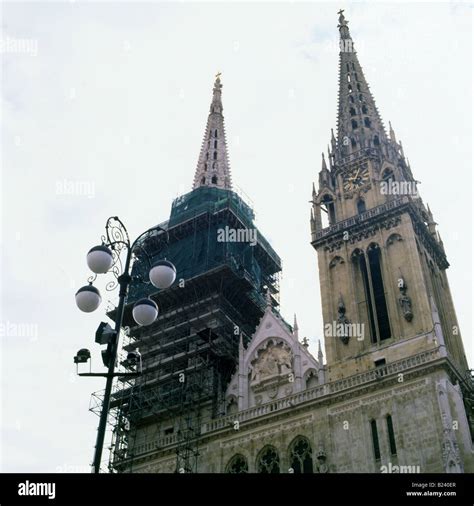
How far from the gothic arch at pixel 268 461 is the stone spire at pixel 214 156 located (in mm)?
30456

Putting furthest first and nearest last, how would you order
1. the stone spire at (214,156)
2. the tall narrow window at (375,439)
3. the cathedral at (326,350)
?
the stone spire at (214,156) → the cathedral at (326,350) → the tall narrow window at (375,439)

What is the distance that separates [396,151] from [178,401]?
2377cm

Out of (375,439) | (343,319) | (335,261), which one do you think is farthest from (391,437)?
(335,261)

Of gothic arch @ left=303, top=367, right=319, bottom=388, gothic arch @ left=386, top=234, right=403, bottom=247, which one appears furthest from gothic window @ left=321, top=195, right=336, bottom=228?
gothic arch @ left=303, top=367, right=319, bottom=388

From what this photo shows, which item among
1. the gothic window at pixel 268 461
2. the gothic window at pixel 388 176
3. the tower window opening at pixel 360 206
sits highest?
the gothic window at pixel 388 176

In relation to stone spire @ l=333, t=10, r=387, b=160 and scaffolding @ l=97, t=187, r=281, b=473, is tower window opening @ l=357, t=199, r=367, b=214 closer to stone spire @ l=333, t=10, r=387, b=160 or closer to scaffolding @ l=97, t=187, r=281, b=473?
stone spire @ l=333, t=10, r=387, b=160

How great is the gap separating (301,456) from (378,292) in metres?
10.7

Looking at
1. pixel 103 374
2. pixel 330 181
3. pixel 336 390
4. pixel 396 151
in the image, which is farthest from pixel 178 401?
pixel 103 374

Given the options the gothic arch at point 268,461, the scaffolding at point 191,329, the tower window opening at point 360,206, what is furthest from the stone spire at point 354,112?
the gothic arch at point 268,461

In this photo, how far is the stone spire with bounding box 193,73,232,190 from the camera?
201ft

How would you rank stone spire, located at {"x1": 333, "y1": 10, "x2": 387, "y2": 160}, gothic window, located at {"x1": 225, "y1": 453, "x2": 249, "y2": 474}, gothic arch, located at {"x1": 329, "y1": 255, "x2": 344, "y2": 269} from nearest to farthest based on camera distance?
gothic window, located at {"x1": 225, "y1": 453, "x2": 249, "y2": 474} < gothic arch, located at {"x1": 329, "y1": 255, "x2": 344, "y2": 269} < stone spire, located at {"x1": 333, "y1": 10, "x2": 387, "y2": 160}

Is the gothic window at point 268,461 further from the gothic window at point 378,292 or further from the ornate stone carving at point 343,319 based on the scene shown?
the gothic window at point 378,292

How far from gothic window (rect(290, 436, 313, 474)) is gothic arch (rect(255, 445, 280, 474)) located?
2.74 feet

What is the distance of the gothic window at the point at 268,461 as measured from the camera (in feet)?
111
